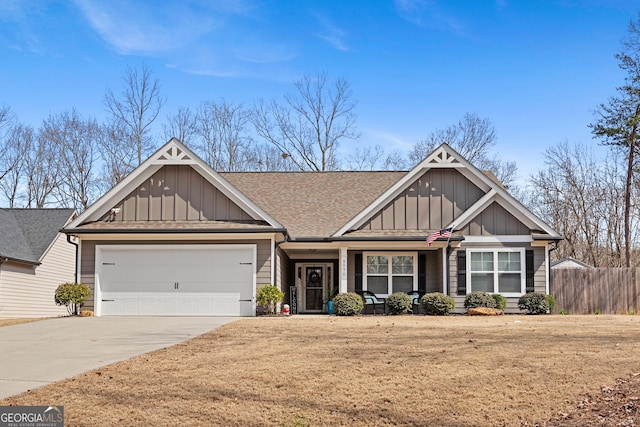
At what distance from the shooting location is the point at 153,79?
3972cm

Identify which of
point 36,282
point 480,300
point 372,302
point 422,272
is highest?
point 422,272

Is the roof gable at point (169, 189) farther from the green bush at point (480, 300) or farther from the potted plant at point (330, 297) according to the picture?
the green bush at point (480, 300)

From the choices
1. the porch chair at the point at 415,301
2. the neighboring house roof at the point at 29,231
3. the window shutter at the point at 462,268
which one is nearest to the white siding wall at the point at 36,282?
the neighboring house roof at the point at 29,231

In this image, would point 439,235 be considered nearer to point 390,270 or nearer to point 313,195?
point 390,270

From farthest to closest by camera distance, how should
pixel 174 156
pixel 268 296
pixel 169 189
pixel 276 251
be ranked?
pixel 169 189 → pixel 276 251 → pixel 174 156 → pixel 268 296

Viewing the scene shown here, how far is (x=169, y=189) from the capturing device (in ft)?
70.7

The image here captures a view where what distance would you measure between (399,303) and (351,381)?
11943 mm

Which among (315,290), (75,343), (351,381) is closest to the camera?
(351,381)

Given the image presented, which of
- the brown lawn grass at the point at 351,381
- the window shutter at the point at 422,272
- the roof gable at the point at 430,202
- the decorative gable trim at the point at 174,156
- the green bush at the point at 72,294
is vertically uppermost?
the decorative gable trim at the point at 174,156

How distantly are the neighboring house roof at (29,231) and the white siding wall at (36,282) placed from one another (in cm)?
47

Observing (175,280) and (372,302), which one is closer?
(175,280)

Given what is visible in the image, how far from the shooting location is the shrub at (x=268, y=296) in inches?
789

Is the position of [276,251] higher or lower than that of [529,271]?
higher

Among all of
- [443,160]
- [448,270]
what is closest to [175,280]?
[448,270]
